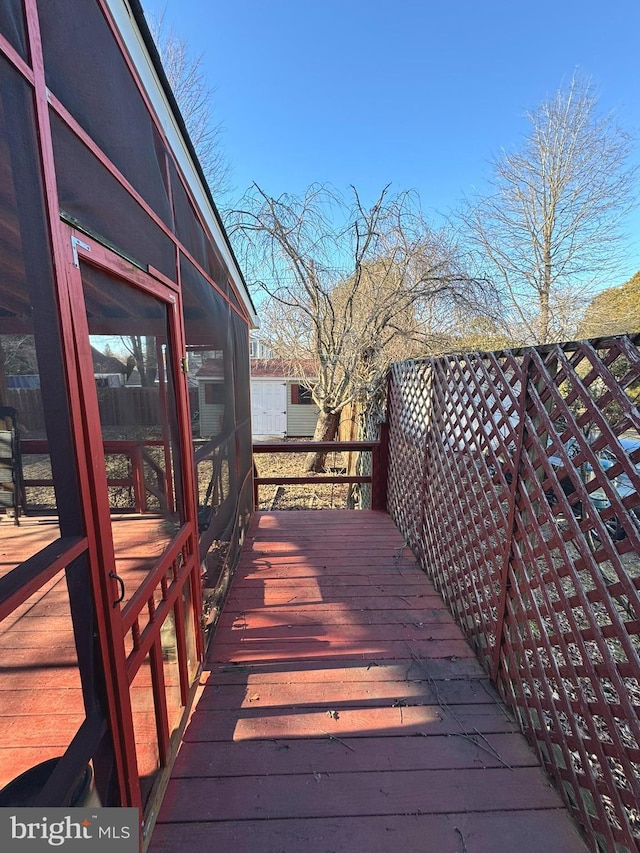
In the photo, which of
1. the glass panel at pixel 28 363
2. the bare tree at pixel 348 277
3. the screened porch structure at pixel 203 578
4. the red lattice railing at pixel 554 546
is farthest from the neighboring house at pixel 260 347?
the glass panel at pixel 28 363

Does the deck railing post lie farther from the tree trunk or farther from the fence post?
the tree trunk

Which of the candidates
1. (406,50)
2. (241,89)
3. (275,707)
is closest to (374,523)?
(275,707)

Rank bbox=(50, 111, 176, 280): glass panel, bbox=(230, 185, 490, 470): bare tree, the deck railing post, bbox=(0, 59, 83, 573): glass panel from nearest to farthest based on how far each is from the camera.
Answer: bbox=(0, 59, 83, 573): glass panel, bbox=(50, 111, 176, 280): glass panel, the deck railing post, bbox=(230, 185, 490, 470): bare tree

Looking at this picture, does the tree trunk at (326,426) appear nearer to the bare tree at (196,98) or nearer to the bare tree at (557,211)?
the bare tree at (557,211)

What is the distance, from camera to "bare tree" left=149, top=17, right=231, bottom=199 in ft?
19.5

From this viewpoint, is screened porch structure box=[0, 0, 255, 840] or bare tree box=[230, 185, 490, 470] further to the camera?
bare tree box=[230, 185, 490, 470]

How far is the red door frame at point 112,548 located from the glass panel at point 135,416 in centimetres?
4

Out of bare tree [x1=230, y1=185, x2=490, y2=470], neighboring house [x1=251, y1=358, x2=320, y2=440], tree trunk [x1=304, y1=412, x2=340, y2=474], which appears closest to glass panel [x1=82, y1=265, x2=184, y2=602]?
bare tree [x1=230, y1=185, x2=490, y2=470]

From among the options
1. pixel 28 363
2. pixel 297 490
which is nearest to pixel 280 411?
pixel 297 490

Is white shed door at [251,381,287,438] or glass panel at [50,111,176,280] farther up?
glass panel at [50,111,176,280]

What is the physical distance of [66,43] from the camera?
86cm

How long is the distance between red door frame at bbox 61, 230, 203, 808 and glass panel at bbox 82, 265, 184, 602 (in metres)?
0.04

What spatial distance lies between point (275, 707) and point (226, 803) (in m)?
0.42

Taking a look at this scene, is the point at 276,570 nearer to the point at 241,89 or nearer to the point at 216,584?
the point at 216,584
